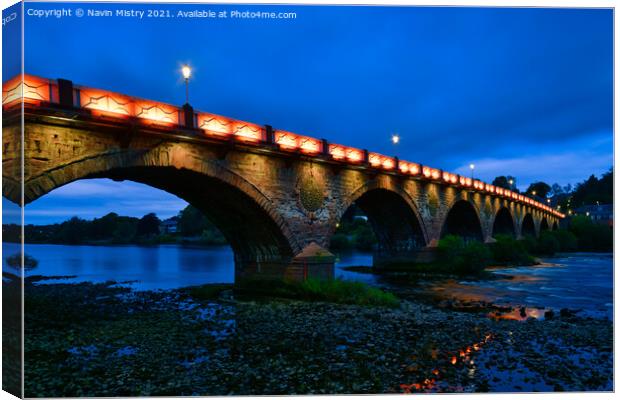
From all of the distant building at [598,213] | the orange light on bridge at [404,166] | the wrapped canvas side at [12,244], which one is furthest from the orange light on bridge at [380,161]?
the distant building at [598,213]

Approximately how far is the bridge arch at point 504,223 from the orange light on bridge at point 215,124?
50324 mm

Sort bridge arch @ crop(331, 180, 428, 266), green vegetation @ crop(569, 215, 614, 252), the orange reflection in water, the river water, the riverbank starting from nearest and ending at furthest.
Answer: the orange reflection in water, the riverbank, the river water, bridge arch @ crop(331, 180, 428, 266), green vegetation @ crop(569, 215, 614, 252)

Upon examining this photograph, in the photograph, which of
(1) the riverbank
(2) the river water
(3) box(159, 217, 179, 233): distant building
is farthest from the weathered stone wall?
(3) box(159, 217, 179, 233): distant building

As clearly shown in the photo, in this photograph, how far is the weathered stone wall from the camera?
529 inches

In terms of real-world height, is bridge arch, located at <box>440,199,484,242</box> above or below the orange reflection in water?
above

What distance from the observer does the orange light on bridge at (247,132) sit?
61.4ft

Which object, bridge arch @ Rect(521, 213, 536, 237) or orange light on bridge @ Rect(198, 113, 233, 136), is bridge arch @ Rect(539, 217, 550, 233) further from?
orange light on bridge @ Rect(198, 113, 233, 136)

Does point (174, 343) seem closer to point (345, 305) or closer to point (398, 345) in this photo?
point (398, 345)

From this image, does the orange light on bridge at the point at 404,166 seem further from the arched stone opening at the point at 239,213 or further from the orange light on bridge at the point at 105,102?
the orange light on bridge at the point at 105,102

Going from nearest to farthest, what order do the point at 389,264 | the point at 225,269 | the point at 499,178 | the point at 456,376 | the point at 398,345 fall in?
the point at 456,376
the point at 398,345
the point at 389,264
the point at 225,269
the point at 499,178

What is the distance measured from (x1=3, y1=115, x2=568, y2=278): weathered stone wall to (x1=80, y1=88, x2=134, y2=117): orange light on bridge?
0.56 m

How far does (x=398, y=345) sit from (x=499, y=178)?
12798 centimetres

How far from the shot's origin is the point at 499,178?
5064 inches

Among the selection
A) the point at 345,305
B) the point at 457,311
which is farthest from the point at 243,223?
the point at 457,311
